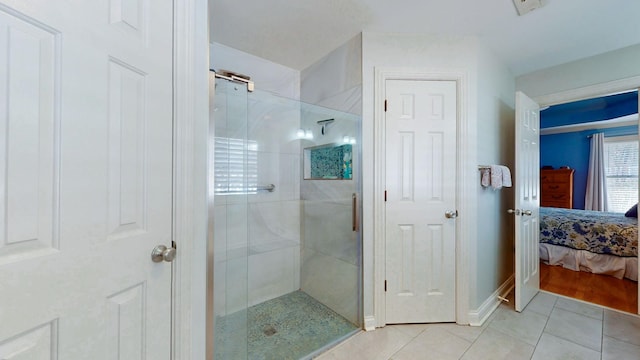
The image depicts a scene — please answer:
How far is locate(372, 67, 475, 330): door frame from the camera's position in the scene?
6.55 feet

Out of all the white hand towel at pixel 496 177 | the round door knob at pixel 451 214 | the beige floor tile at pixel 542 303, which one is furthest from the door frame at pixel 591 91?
the round door knob at pixel 451 214

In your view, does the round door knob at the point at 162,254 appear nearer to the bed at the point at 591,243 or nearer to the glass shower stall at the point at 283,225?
the glass shower stall at the point at 283,225

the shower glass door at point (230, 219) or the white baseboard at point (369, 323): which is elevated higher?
the shower glass door at point (230, 219)

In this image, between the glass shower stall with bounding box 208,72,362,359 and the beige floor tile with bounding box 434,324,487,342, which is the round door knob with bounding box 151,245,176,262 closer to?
the glass shower stall with bounding box 208,72,362,359

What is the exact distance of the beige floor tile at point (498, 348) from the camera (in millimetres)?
1673

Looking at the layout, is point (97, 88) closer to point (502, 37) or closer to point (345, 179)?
point (345, 179)

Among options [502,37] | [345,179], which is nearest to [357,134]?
[345,179]

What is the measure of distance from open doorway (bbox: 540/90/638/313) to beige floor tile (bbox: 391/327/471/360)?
1.62 meters

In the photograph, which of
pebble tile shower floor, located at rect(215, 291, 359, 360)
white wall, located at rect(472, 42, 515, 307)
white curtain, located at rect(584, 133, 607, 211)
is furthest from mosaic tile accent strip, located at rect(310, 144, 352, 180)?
white curtain, located at rect(584, 133, 607, 211)

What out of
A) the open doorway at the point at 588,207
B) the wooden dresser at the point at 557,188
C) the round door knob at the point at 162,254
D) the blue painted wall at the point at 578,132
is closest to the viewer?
the round door knob at the point at 162,254

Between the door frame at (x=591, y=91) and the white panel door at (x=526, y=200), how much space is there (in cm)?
13

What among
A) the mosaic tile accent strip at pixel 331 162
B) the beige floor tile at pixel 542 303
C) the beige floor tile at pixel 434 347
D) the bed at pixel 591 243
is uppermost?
the mosaic tile accent strip at pixel 331 162

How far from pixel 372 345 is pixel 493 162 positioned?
75.1 inches

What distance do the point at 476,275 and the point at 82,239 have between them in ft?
8.10
